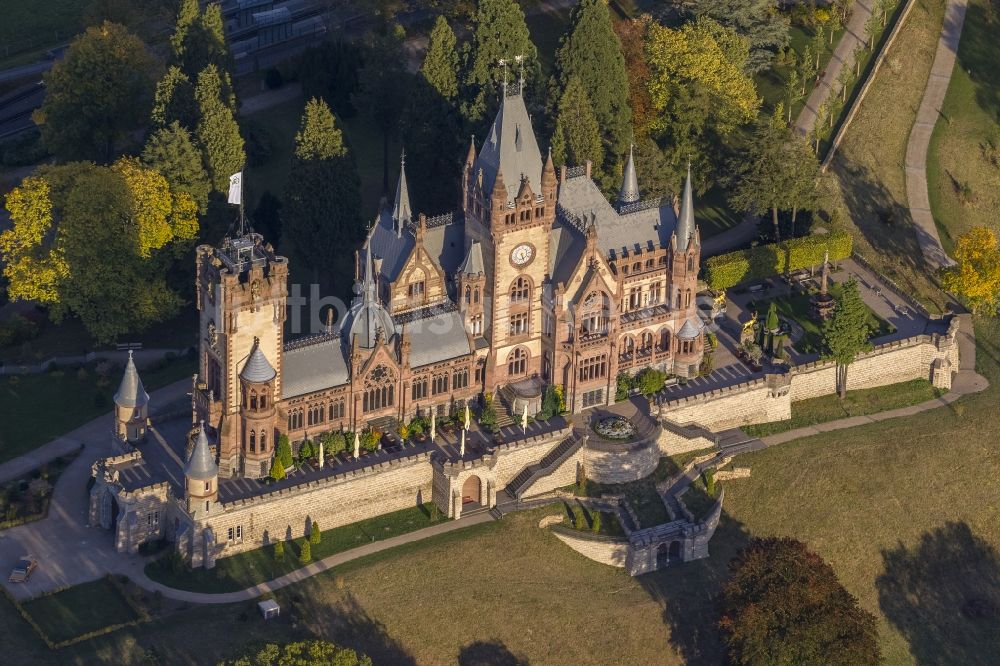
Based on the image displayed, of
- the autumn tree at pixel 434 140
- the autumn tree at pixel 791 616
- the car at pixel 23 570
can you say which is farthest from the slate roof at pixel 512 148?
the car at pixel 23 570

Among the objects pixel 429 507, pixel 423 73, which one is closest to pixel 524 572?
pixel 429 507

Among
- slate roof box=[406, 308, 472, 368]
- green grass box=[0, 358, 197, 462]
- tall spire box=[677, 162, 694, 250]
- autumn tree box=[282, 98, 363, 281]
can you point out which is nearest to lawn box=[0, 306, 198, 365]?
green grass box=[0, 358, 197, 462]

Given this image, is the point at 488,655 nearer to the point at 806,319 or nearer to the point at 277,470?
the point at 277,470

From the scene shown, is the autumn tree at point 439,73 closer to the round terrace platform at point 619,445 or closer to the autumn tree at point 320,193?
the autumn tree at point 320,193

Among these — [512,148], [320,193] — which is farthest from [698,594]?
[320,193]

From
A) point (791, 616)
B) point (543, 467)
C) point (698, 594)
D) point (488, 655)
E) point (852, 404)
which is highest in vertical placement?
point (543, 467)

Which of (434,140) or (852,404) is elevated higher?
(434,140)
